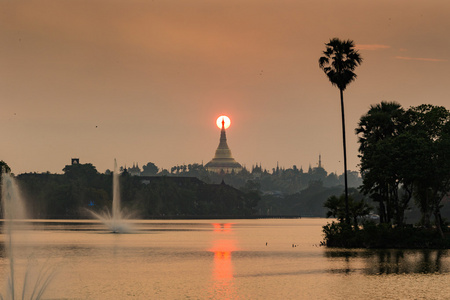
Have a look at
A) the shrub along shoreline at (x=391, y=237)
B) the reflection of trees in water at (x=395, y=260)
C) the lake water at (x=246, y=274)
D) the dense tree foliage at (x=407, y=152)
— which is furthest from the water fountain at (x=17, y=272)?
the dense tree foliage at (x=407, y=152)

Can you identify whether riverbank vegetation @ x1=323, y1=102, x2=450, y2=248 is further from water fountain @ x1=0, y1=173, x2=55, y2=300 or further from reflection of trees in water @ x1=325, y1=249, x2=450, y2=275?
water fountain @ x1=0, y1=173, x2=55, y2=300

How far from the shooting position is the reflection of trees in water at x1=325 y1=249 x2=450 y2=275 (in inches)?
2672

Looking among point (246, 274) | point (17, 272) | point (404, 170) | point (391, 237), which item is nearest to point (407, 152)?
point (404, 170)

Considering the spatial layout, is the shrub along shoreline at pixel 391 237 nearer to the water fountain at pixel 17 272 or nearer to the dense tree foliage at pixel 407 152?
the dense tree foliage at pixel 407 152

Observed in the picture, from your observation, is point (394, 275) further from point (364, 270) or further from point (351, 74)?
point (351, 74)

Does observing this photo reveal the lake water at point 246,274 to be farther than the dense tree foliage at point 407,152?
No

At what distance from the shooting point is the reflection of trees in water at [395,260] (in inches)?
2672

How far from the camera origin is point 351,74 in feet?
307

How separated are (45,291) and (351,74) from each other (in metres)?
50.4

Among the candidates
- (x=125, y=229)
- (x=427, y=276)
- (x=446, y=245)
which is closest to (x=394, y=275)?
(x=427, y=276)

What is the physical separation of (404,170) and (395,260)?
15.8 meters

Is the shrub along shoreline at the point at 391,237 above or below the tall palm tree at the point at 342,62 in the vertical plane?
below

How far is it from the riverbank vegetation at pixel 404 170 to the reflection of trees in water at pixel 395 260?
8.60ft

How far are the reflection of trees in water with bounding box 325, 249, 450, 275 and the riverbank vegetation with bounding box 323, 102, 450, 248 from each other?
2622 millimetres
